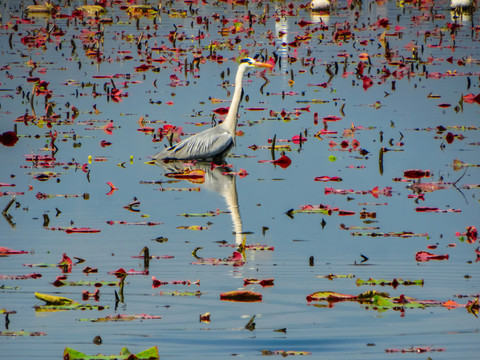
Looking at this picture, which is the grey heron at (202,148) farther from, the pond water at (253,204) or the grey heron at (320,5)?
the grey heron at (320,5)

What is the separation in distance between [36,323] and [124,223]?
10.2ft

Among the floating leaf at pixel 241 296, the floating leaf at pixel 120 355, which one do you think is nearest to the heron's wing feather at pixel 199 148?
the floating leaf at pixel 241 296

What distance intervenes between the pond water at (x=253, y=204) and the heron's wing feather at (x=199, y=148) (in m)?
0.26

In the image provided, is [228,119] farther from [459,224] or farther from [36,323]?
[36,323]

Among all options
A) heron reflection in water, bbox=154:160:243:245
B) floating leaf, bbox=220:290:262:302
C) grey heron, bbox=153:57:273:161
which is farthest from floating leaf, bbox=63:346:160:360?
grey heron, bbox=153:57:273:161

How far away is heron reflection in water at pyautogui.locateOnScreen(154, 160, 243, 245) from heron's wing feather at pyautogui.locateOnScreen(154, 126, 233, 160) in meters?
0.11

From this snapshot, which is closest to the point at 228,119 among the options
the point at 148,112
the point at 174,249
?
the point at 148,112

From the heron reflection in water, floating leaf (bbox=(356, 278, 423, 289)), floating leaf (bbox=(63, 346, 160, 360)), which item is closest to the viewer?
floating leaf (bbox=(63, 346, 160, 360))

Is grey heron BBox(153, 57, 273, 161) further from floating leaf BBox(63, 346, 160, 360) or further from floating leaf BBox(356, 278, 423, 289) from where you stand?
floating leaf BBox(63, 346, 160, 360)

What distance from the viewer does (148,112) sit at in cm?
1722

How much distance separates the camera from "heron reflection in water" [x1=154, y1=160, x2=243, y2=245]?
9.98m

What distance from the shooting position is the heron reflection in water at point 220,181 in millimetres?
9977

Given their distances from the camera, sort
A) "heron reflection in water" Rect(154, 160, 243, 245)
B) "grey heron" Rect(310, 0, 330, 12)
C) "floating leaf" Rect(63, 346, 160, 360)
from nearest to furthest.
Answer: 1. "floating leaf" Rect(63, 346, 160, 360)
2. "heron reflection in water" Rect(154, 160, 243, 245)
3. "grey heron" Rect(310, 0, 330, 12)

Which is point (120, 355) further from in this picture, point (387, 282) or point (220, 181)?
point (220, 181)
